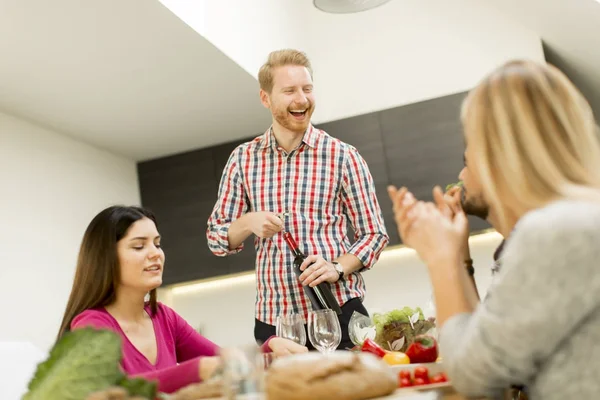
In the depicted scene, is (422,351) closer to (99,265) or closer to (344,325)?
(344,325)

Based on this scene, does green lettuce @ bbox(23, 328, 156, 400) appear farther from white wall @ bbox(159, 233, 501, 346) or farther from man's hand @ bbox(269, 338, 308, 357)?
white wall @ bbox(159, 233, 501, 346)

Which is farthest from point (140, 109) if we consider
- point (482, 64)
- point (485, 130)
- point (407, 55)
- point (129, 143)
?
point (485, 130)

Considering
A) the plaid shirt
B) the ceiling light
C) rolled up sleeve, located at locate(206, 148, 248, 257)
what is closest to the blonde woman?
the plaid shirt

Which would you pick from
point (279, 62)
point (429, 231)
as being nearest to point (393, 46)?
point (279, 62)

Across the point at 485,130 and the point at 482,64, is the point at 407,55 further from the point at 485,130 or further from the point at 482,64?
the point at 485,130

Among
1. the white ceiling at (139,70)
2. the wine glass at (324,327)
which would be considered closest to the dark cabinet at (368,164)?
the white ceiling at (139,70)

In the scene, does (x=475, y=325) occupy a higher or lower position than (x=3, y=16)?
lower

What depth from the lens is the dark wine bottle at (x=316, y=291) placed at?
6.80ft

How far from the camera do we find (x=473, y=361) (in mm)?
843

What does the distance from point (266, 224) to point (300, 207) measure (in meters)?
0.27

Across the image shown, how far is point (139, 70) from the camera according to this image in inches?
129

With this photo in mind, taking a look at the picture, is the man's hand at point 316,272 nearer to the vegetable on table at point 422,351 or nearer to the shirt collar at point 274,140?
the shirt collar at point 274,140

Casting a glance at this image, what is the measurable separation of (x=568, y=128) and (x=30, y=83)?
283cm

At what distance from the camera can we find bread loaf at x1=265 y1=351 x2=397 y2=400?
84 cm
